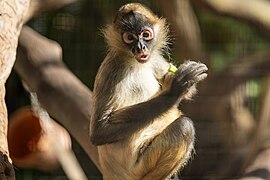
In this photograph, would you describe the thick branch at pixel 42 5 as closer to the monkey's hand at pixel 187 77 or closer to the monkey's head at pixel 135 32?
the monkey's head at pixel 135 32

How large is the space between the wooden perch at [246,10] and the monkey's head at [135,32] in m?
1.17

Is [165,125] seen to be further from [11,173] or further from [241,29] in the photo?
[241,29]

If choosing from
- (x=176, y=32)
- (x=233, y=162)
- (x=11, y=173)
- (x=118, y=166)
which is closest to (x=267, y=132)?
(x=233, y=162)

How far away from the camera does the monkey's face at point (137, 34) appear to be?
9.46 feet

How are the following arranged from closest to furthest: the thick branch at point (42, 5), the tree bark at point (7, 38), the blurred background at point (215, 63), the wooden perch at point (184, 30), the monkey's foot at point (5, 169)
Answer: the monkey's foot at point (5, 169), the tree bark at point (7, 38), the thick branch at point (42, 5), the blurred background at point (215, 63), the wooden perch at point (184, 30)

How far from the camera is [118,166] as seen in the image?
3.04 metres

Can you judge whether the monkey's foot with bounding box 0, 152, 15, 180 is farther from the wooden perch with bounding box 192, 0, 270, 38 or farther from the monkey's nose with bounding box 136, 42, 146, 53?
the wooden perch with bounding box 192, 0, 270, 38

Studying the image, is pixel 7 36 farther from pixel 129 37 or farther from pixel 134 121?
pixel 134 121

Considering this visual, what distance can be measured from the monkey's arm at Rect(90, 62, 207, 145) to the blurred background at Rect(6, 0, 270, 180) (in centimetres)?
82

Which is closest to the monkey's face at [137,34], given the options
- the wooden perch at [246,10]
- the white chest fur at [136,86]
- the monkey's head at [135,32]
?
the monkey's head at [135,32]

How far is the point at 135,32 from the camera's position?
2908mm

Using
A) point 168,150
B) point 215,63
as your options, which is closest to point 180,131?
point 168,150

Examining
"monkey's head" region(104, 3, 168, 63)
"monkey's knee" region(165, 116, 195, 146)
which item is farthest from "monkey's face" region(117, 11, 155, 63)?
"monkey's knee" region(165, 116, 195, 146)

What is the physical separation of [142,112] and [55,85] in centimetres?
78
